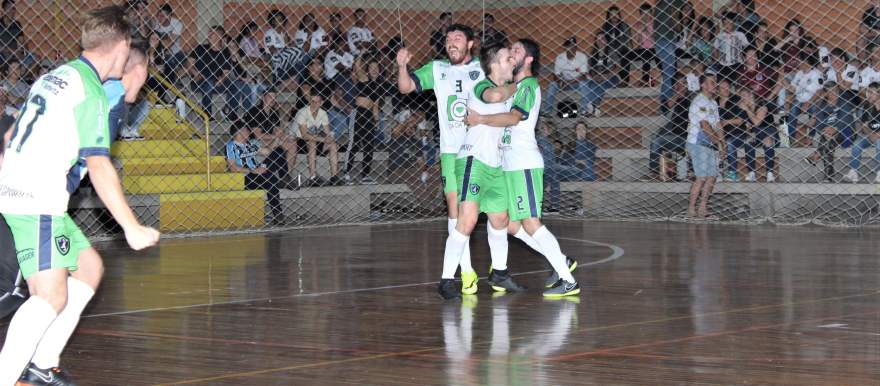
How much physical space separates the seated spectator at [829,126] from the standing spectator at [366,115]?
5384mm

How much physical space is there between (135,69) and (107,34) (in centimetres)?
89

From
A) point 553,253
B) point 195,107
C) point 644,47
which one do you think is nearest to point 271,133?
point 195,107

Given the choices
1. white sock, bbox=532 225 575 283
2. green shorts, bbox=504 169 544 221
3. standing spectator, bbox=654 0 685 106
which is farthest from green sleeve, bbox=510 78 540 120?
standing spectator, bbox=654 0 685 106

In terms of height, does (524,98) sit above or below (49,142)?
above

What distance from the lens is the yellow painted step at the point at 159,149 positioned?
576 inches

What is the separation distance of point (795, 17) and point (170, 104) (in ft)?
28.1

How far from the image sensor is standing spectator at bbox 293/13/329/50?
1746 cm

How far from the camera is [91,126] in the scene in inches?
175

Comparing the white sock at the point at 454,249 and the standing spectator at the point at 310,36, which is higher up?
the standing spectator at the point at 310,36

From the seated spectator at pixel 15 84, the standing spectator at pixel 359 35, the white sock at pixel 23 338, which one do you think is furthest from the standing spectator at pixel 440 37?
the white sock at pixel 23 338

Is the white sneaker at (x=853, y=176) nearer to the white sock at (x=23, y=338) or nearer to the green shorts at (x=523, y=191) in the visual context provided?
the green shorts at (x=523, y=191)

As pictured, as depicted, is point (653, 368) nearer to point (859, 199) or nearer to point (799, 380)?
point (799, 380)

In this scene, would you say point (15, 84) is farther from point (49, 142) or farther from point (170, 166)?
point (49, 142)

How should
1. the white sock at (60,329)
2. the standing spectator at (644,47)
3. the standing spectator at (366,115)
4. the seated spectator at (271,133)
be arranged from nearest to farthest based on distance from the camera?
1. the white sock at (60,329)
2. the seated spectator at (271,133)
3. the standing spectator at (366,115)
4. the standing spectator at (644,47)
